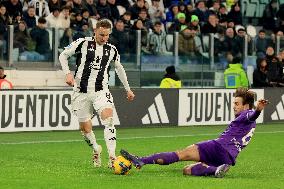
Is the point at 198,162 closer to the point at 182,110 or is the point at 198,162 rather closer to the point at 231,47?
the point at 182,110

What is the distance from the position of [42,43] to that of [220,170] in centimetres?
1221

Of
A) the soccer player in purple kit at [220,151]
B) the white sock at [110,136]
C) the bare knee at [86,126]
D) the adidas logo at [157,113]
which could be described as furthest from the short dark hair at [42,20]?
the soccer player in purple kit at [220,151]

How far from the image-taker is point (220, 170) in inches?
519

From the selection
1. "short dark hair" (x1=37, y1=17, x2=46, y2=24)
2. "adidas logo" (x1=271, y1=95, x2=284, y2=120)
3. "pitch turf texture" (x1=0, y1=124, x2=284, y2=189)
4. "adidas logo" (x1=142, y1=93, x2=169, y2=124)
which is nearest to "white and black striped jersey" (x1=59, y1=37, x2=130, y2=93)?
"pitch turf texture" (x1=0, y1=124, x2=284, y2=189)

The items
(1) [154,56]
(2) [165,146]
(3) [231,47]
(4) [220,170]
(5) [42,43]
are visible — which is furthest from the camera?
(3) [231,47]

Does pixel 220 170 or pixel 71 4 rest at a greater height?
pixel 71 4

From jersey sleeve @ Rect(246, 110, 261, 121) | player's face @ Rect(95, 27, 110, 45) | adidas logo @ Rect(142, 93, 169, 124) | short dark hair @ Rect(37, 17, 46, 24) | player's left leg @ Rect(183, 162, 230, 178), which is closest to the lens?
jersey sleeve @ Rect(246, 110, 261, 121)

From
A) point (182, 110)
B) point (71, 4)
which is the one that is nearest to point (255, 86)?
point (182, 110)

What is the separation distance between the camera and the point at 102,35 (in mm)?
14383

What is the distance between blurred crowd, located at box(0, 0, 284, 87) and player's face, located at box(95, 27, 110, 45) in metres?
9.54

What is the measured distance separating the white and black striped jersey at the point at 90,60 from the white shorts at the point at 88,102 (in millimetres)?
84

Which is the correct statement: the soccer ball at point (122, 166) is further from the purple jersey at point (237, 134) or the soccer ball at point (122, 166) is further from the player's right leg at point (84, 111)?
the player's right leg at point (84, 111)

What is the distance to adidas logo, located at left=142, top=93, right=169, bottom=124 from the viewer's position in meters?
23.8

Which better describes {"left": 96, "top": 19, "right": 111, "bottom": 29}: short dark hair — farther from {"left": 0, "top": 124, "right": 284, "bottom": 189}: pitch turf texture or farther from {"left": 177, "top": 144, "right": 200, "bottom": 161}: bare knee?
{"left": 177, "top": 144, "right": 200, "bottom": 161}: bare knee
